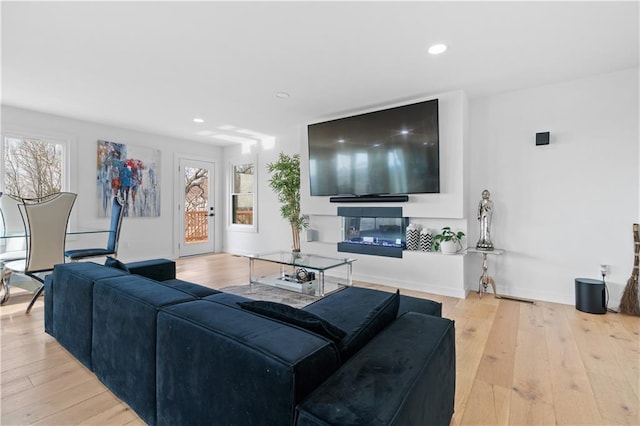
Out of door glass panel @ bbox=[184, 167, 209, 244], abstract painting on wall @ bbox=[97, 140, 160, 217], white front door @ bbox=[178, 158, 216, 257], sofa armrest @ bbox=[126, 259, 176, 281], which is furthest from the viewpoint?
door glass panel @ bbox=[184, 167, 209, 244]

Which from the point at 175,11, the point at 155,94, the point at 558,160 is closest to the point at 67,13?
the point at 175,11

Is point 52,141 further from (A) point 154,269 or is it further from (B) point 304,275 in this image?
(B) point 304,275

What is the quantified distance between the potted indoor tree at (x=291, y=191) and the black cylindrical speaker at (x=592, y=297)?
139 inches

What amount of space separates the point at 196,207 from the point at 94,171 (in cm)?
194

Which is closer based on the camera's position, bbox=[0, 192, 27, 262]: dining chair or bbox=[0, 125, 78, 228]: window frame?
bbox=[0, 192, 27, 262]: dining chair

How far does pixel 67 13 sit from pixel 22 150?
3.30 meters

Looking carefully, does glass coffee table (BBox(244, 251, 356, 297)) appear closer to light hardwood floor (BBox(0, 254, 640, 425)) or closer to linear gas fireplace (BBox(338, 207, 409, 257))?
linear gas fireplace (BBox(338, 207, 409, 257))

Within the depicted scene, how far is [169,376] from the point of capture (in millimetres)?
1186

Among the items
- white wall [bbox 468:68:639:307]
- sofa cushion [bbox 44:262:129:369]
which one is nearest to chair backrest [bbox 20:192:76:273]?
sofa cushion [bbox 44:262:129:369]

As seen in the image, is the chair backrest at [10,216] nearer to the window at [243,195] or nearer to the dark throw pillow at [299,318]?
the window at [243,195]

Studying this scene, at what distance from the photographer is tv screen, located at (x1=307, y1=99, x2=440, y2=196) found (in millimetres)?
3744

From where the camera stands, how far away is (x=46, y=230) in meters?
3.04

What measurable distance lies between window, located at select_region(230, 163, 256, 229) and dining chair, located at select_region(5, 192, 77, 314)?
3401 mm

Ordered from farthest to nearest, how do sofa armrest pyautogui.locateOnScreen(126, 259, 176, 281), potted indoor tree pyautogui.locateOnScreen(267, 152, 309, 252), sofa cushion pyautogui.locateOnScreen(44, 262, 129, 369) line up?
potted indoor tree pyautogui.locateOnScreen(267, 152, 309, 252)
sofa armrest pyautogui.locateOnScreen(126, 259, 176, 281)
sofa cushion pyautogui.locateOnScreen(44, 262, 129, 369)
